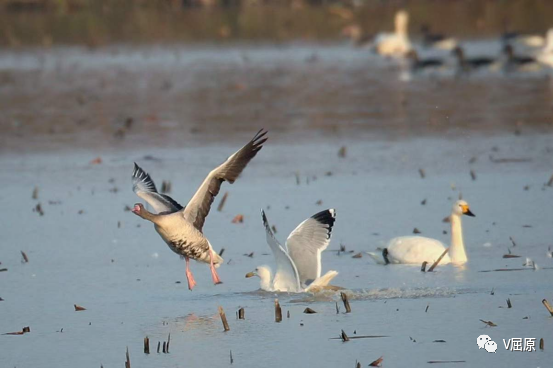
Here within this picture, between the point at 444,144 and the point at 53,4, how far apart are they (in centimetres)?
2720

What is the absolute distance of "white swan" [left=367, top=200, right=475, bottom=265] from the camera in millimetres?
8352

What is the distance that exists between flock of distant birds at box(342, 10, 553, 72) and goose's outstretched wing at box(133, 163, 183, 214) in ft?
47.5

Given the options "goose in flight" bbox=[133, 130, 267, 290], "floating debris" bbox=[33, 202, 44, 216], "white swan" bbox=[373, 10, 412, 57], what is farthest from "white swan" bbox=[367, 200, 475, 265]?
"white swan" bbox=[373, 10, 412, 57]

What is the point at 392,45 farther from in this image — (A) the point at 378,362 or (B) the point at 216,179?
(A) the point at 378,362

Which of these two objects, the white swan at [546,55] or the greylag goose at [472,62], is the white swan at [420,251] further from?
the white swan at [546,55]

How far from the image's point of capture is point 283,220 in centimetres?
993

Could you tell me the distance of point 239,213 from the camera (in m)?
10.5

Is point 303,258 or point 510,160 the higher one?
point 510,160

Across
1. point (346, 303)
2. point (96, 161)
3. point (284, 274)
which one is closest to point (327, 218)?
point (284, 274)

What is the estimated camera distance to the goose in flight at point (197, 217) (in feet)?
26.2

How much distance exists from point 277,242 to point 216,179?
0.93 meters

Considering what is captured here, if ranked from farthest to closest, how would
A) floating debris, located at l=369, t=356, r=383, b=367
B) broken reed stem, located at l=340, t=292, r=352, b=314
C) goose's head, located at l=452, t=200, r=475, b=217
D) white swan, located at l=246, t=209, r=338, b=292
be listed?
goose's head, located at l=452, t=200, r=475, b=217 → white swan, located at l=246, t=209, r=338, b=292 → broken reed stem, located at l=340, t=292, r=352, b=314 → floating debris, located at l=369, t=356, r=383, b=367

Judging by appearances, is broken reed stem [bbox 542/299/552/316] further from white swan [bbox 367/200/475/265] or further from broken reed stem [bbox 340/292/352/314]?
white swan [bbox 367/200/475/265]

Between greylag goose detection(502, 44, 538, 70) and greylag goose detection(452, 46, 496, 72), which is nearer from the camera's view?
greylag goose detection(502, 44, 538, 70)
